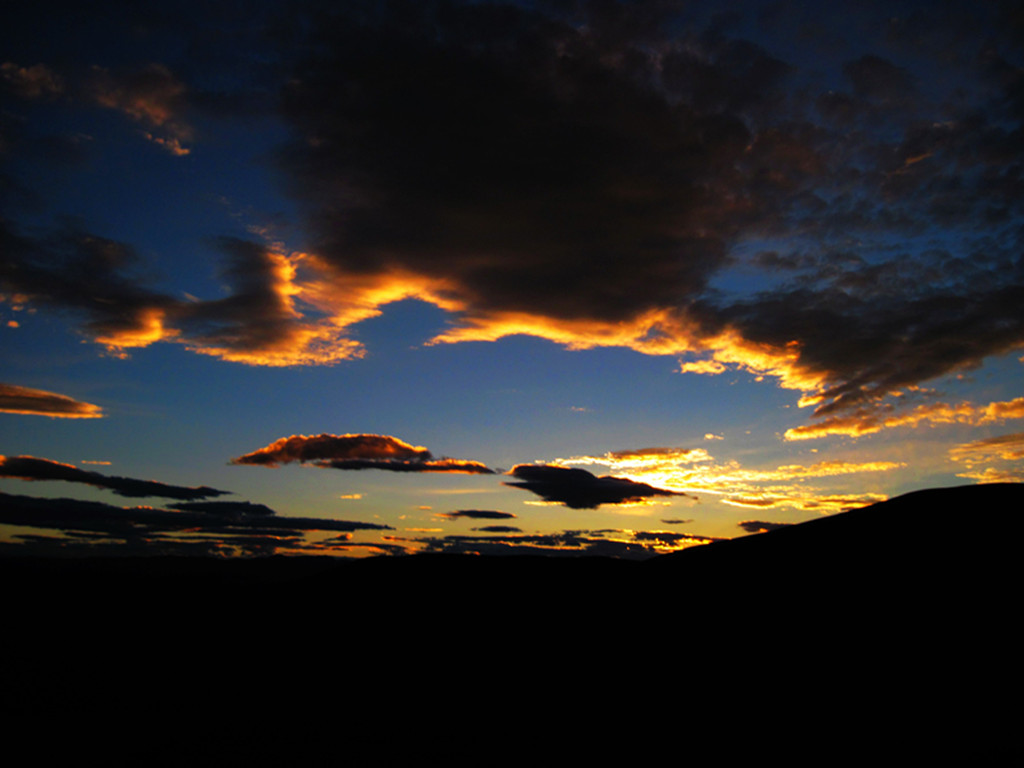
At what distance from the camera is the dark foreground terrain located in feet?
66.1

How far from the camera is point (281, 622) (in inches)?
2574

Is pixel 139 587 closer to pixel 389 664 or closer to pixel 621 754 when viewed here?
pixel 389 664

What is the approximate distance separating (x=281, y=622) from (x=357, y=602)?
35.8 feet

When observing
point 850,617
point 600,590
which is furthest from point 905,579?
point 600,590

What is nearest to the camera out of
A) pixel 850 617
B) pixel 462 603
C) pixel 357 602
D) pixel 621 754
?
pixel 621 754

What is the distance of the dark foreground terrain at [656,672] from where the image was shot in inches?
793

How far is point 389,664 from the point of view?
4419 centimetres

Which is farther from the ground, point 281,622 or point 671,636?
point 671,636

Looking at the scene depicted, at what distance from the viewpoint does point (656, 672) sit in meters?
27.5

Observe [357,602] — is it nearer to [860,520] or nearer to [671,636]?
→ [671,636]

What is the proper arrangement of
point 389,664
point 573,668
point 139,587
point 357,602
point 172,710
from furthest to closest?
point 139,587 < point 357,602 < point 389,664 < point 172,710 < point 573,668

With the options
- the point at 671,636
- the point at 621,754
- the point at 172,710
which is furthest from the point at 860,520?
the point at 172,710

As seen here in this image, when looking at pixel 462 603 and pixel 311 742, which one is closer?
pixel 311 742

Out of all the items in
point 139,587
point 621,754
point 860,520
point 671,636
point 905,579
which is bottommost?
point 139,587
